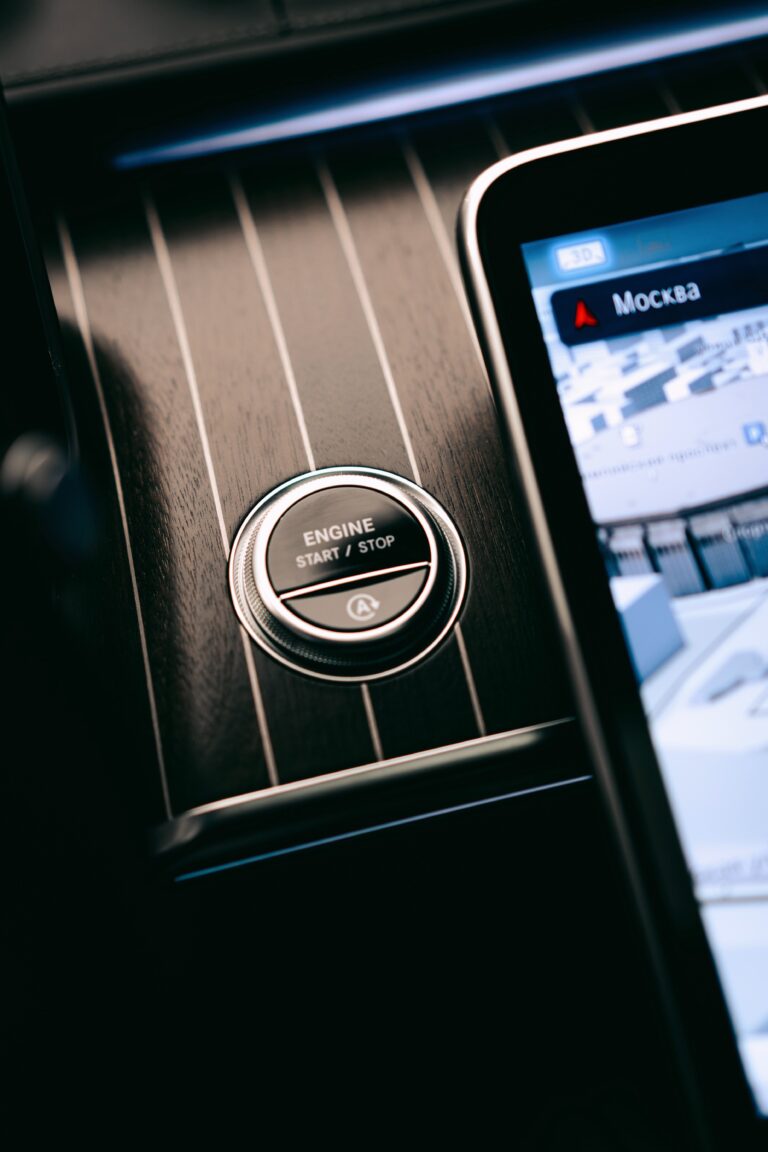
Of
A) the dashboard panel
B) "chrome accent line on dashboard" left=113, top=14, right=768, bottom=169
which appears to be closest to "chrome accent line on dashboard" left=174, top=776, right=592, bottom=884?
the dashboard panel

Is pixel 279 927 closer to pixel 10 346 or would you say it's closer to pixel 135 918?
pixel 135 918

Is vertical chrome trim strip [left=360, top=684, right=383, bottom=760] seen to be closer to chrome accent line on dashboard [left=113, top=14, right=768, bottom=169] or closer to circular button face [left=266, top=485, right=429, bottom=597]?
circular button face [left=266, top=485, right=429, bottom=597]

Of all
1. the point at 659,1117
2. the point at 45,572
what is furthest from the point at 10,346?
the point at 659,1117

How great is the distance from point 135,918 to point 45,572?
0.40 ft

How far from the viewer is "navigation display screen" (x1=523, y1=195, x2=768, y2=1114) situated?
0.29 m

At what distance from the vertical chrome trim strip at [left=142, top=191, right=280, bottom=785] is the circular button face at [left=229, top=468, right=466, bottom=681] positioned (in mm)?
10

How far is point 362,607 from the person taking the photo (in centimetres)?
35

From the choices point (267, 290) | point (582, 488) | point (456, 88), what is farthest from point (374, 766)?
point (456, 88)

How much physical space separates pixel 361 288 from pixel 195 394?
0.09m

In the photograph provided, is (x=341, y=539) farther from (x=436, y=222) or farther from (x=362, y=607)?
(x=436, y=222)

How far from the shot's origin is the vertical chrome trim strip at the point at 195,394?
342 mm

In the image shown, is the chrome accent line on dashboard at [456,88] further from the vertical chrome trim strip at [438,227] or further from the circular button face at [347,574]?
the circular button face at [347,574]

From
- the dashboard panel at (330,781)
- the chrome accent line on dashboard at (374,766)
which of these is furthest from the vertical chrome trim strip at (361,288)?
the chrome accent line on dashboard at (374,766)

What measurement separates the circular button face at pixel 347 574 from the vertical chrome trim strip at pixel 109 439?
4 cm
